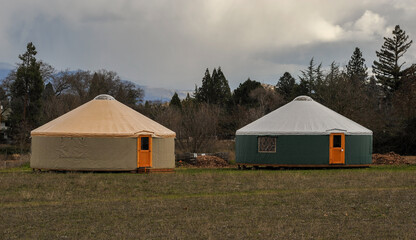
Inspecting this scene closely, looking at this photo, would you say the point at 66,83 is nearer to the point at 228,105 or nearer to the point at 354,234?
the point at 228,105

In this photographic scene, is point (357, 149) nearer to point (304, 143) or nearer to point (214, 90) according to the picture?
point (304, 143)

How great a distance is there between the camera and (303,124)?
2077cm

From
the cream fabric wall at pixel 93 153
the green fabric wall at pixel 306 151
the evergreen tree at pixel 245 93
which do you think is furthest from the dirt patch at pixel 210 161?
the evergreen tree at pixel 245 93

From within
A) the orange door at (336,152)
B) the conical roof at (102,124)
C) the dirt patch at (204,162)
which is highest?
the conical roof at (102,124)

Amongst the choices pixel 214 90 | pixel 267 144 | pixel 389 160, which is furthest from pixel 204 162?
pixel 214 90

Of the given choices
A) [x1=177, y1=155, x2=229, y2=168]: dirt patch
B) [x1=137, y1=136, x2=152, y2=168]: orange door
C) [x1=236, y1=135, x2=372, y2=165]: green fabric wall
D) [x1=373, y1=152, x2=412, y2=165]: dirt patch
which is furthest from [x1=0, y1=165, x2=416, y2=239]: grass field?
[x1=373, y1=152, x2=412, y2=165]: dirt patch

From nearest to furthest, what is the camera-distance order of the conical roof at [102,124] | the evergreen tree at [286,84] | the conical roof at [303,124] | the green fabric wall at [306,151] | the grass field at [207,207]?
the grass field at [207,207], the conical roof at [102,124], the green fabric wall at [306,151], the conical roof at [303,124], the evergreen tree at [286,84]

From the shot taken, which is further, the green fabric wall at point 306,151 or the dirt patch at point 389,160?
the dirt patch at point 389,160

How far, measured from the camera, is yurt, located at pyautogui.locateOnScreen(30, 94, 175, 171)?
17.8m

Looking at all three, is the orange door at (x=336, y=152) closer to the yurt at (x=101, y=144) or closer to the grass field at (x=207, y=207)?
the grass field at (x=207, y=207)

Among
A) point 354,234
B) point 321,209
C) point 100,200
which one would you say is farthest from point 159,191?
point 354,234

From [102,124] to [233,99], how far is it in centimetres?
3079

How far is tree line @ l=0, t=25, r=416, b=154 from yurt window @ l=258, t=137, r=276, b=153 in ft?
32.4

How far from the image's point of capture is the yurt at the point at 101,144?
17781 millimetres
